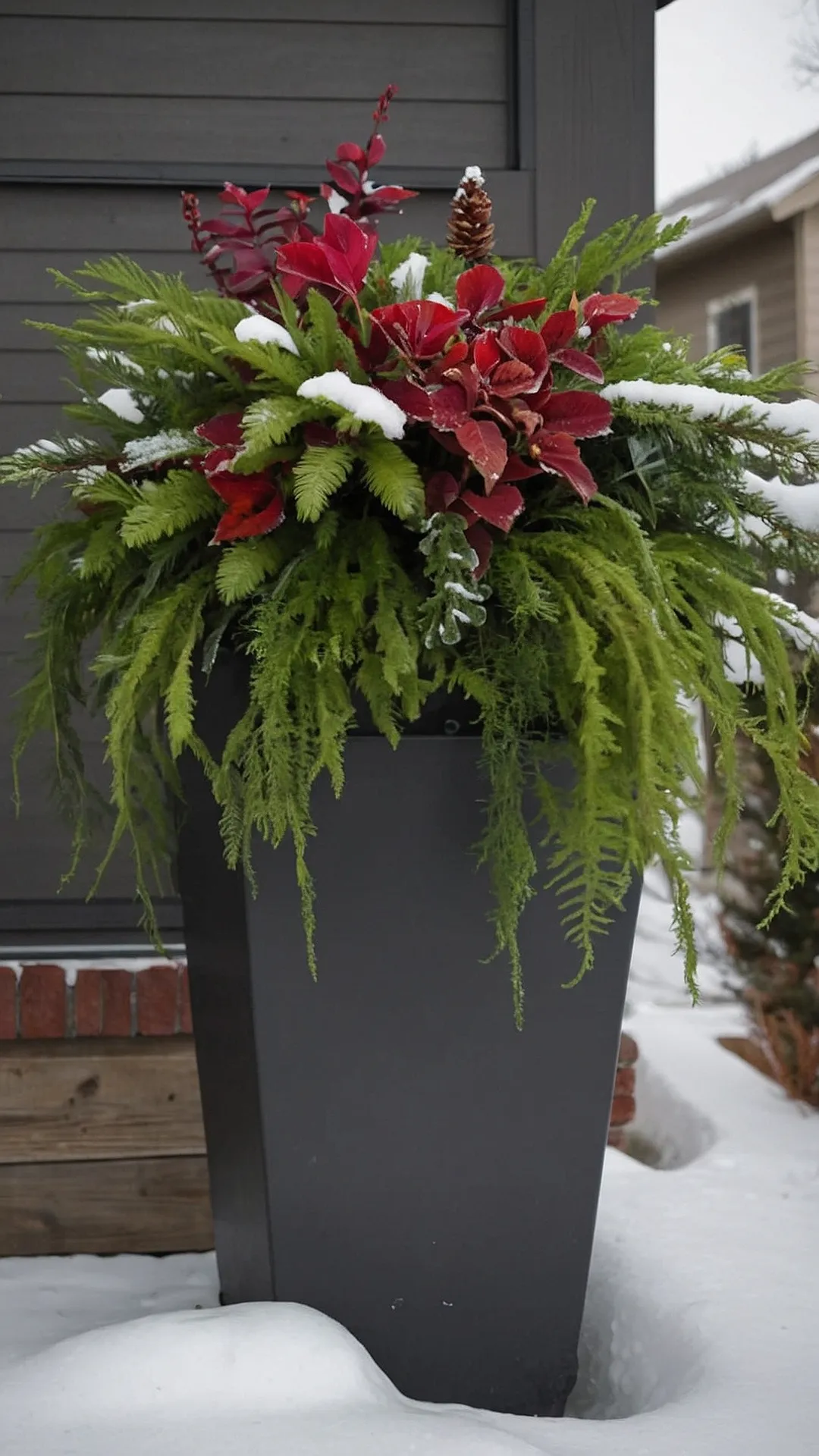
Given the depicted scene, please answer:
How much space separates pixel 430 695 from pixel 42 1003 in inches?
41.7

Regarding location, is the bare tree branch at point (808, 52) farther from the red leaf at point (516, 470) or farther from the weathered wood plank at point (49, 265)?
the red leaf at point (516, 470)

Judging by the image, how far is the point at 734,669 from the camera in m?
1.21

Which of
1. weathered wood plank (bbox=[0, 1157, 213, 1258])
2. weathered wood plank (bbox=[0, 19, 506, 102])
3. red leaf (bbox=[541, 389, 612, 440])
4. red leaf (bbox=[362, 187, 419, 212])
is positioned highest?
weathered wood plank (bbox=[0, 19, 506, 102])

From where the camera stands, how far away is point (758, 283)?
27.3 feet

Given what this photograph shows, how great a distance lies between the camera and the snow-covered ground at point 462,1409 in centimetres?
97

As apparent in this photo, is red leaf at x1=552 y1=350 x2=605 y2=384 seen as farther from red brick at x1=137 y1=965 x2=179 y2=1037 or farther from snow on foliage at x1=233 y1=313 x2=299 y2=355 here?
red brick at x1=137 y1=965 x2=179 y2=1037

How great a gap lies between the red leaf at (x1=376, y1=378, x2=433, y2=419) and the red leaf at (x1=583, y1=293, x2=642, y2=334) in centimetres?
20

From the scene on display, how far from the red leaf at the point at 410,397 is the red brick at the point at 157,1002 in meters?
1.10

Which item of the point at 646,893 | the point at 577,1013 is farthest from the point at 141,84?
the point at 646,893

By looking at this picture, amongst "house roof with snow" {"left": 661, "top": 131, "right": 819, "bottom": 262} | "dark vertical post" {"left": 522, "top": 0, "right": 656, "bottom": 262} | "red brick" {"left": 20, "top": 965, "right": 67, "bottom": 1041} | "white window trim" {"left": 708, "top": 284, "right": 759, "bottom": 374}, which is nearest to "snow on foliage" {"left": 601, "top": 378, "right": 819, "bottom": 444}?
"dark vertical post" {"left": 522, "top": 0, "right": 656, "bottom": 262}

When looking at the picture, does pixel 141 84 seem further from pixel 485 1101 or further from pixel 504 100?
pixel 485 1101

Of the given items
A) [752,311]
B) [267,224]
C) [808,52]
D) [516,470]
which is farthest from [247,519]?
[808,52]

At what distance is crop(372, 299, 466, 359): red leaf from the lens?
3.45 feet

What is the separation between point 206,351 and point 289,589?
26 centimetres
